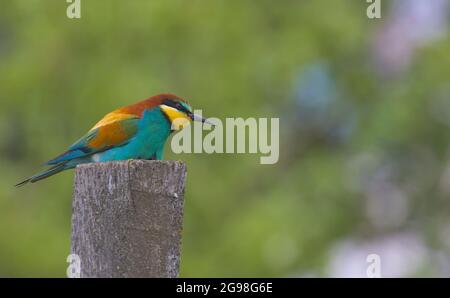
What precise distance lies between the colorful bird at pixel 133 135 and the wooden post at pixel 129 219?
4.24 ft

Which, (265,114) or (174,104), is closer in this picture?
(174,104)

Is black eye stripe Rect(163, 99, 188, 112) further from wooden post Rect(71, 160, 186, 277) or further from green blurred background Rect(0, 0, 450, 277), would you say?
green blurred background Rect(0, 0, 450, 277)

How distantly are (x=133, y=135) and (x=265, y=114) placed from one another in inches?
138

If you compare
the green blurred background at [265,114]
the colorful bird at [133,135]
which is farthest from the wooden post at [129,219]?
the green blurred background at [265,114]

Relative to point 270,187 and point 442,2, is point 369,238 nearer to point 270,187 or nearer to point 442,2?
point 270,187

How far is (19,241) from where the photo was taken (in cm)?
651

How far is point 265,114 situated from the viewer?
7.46 meters

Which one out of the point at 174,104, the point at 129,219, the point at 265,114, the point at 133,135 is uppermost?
the point at 265,114

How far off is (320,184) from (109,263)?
5.04m

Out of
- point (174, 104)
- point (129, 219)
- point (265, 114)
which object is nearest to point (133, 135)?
point (174, 104)

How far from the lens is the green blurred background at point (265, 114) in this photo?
22.4 ft

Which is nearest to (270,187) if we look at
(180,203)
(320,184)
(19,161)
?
(320,184)

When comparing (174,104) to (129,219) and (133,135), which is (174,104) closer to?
(133,135)
